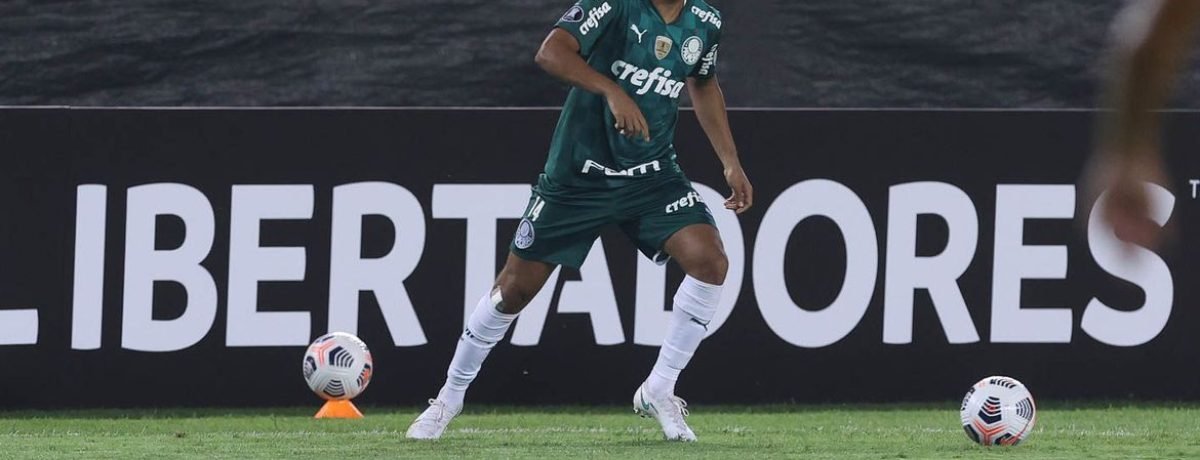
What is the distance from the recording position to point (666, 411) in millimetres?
5398

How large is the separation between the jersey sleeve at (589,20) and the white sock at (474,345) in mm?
874

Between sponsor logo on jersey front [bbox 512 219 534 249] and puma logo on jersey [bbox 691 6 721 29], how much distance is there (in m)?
0.84

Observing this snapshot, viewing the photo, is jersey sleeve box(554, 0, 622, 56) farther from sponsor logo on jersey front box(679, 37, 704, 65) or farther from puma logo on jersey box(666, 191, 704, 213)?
puma logo on jersey box(666, 191, 704, 213)

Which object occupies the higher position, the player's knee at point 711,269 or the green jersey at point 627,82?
the green jersey at point 627,82

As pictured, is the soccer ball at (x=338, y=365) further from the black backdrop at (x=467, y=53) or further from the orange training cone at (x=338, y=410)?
the black backdrop at (x=467, y=53)

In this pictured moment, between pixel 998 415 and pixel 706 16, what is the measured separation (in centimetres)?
152

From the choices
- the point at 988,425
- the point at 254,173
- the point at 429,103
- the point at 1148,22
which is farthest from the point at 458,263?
the point at 1148,22

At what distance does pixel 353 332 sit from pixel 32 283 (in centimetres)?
129

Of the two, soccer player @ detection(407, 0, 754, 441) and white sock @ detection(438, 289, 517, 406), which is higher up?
A: soccer player @ detection(407, 0, 754, 441)

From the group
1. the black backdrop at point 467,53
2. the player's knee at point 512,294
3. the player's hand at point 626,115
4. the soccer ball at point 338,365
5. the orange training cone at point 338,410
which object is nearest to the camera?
the player's hand at point 626,115

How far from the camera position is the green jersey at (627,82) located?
5.30 meters

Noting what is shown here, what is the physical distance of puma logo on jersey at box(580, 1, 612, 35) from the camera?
5.21 meters

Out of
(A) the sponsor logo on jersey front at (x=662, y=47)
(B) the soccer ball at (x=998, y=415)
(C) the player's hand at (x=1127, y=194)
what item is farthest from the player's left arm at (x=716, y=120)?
(C) the player's hand at (x=1127, y=194)

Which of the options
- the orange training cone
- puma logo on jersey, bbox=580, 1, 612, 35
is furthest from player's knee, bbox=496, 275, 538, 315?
the orange training cone
